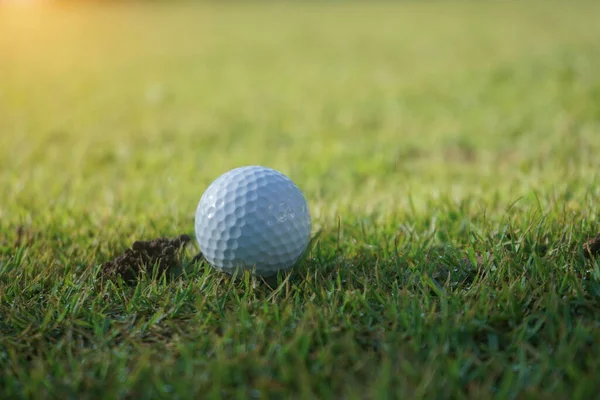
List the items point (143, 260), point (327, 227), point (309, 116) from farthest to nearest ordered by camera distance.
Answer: point (309, 116)
point (327, 227)
point (143, 260)

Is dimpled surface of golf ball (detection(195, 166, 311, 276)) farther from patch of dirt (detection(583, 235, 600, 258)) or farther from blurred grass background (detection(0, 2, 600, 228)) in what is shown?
patch of dirt (detection(583, 235, 600, 258))

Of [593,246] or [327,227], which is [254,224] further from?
[593,246]

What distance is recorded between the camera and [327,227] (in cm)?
290

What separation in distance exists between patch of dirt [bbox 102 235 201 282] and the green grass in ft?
0.27

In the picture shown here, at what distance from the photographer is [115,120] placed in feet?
18.9

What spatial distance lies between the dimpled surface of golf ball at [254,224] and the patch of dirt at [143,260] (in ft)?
0.48

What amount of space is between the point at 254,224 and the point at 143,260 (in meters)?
0.51

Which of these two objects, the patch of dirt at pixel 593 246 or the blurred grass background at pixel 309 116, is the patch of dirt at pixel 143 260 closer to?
the blurred grass background at pixel 309 116

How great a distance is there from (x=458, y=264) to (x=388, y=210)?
0.88m

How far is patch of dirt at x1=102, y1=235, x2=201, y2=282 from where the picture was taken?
2.39 metres

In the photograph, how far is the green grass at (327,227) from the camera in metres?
1.75

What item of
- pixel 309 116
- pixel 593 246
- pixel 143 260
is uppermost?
pixel 309 116

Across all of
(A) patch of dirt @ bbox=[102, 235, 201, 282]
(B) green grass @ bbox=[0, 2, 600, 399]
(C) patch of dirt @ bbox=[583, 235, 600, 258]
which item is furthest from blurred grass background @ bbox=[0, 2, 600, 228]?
(C) patch of dirt @ bbox=[583, 235, 600, 258]

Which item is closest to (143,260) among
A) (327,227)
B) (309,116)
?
(327,227)
